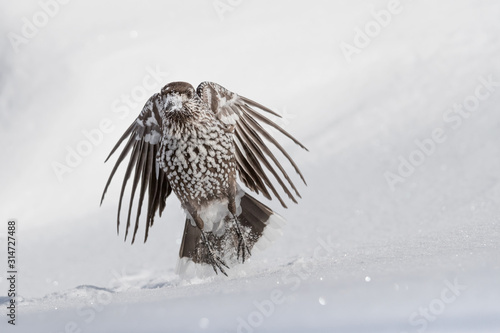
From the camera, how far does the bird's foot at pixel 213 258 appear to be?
4.70m

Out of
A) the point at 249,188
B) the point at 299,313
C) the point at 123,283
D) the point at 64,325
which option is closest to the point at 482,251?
the point at 299,313

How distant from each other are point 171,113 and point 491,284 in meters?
2.45

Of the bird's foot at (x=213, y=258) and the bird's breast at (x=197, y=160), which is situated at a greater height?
the bird's breast at (x=197, y=160)

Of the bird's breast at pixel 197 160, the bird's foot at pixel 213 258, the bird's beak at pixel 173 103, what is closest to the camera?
the bird's beak at pixel 173 103

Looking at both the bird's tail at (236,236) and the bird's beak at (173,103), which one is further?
the bird's tail at (236,236)

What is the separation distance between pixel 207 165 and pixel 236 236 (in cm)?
73

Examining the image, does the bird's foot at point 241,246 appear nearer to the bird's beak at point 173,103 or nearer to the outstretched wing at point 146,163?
the outstretched wing at point 146,163

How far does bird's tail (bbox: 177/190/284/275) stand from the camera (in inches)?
190

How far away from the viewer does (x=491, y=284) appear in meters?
2.81

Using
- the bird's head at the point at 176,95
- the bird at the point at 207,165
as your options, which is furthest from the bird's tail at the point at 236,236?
the bird's head at the point at 176,95

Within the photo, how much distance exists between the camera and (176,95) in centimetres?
430

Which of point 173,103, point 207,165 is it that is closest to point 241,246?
point 207,165

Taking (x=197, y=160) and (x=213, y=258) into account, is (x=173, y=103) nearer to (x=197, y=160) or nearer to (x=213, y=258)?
(x=197, y=160)

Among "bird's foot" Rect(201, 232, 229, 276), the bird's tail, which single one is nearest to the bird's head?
the bird's tail
